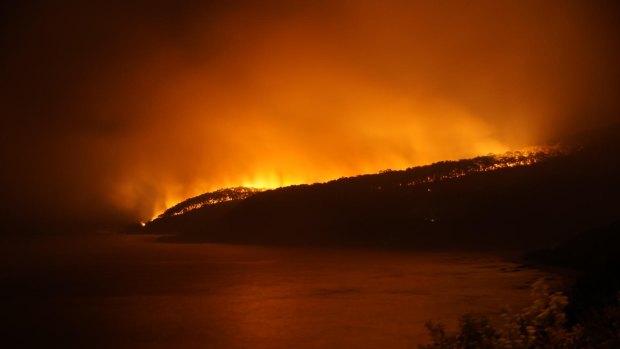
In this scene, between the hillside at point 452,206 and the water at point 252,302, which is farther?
the hillside at point 452,206

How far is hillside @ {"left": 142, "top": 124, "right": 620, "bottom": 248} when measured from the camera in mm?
112312

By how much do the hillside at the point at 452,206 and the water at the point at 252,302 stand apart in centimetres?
5202

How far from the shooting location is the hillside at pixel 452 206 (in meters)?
112

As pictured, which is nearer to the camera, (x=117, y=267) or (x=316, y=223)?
(x=117, y=267)

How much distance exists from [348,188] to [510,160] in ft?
142

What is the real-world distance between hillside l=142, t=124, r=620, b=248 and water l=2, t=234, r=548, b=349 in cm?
5202

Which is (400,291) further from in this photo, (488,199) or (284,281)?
(488,199)

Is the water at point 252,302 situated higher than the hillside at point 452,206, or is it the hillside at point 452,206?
the hillside at point 452,206

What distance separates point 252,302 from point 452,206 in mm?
99731

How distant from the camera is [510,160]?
16238 cm

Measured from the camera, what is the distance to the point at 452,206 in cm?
13288

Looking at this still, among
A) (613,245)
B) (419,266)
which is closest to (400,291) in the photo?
(419,266)

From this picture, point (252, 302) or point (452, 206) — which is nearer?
point (252, 302)

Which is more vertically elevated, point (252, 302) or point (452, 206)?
point (452, 206)
